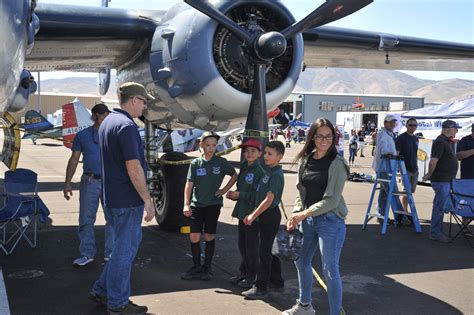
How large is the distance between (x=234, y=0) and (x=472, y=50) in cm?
514

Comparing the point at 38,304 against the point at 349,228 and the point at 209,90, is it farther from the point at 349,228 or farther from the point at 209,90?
the point at 349,228

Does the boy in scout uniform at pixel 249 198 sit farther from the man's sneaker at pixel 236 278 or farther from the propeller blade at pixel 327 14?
the propeller blade at pixel 327 14

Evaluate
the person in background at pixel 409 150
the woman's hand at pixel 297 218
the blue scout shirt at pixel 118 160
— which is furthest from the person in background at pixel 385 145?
the blue scout shirt at pixel 118 160

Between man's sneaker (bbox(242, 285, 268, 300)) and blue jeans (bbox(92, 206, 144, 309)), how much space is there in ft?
3.64

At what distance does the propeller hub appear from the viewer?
495 centimetres

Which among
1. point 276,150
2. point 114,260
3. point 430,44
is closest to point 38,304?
point 114,260

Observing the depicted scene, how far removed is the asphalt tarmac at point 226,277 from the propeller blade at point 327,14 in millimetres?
2666

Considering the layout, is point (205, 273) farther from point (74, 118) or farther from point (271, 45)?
point (74, 118)

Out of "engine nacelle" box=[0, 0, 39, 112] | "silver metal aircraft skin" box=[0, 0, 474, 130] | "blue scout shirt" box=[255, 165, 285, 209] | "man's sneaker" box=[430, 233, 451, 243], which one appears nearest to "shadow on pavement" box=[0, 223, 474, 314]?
"man's sneaker" box=[430, 233, 451, 243]

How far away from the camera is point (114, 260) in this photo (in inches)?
153

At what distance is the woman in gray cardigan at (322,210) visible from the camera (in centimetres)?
368

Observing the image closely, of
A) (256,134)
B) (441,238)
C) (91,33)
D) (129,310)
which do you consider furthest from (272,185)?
(441,238)

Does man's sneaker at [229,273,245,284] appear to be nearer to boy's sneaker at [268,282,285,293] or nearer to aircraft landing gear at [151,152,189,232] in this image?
boy's sneaker at [268,282,285,293]

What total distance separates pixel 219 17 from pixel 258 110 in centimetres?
106
